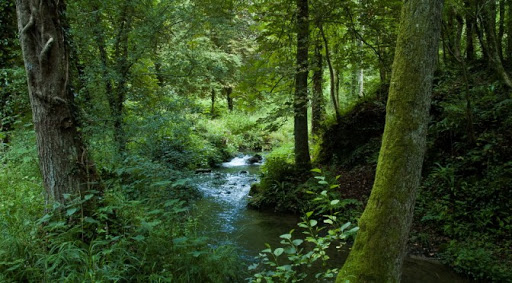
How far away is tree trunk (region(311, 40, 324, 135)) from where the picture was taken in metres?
8.34

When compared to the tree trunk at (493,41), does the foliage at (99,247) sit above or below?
below

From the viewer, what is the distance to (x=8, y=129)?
687cm

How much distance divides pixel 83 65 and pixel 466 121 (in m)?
8.31

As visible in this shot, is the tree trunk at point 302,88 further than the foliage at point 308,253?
Yes

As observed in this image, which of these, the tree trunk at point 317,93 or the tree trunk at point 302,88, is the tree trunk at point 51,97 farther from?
the tree trunk at point 317,93

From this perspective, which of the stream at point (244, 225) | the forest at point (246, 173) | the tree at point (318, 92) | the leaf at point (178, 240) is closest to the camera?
the forest at point (246, 173)

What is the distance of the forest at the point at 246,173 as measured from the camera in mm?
2816

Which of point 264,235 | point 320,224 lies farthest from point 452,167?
point 264,235

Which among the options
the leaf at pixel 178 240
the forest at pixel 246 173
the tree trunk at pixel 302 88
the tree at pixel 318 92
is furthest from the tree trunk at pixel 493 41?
the leaf at pixel 178 240

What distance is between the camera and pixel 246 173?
1247cm

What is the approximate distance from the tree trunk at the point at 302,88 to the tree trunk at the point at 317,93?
0.37 meters

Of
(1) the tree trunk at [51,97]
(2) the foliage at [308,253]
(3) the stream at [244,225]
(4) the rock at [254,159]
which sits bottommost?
(3) the stream at [244,225]

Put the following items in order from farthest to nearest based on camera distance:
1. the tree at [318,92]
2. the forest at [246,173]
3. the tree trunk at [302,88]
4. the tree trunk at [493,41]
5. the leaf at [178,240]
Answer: the tree at [318,92] < the tree trunk at [302,88] < the tree trunk at [493,41] < the leaf at [178,240] < the forest at [246,173]

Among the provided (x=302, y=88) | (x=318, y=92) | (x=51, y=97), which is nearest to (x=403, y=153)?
(x=51, y=97)
